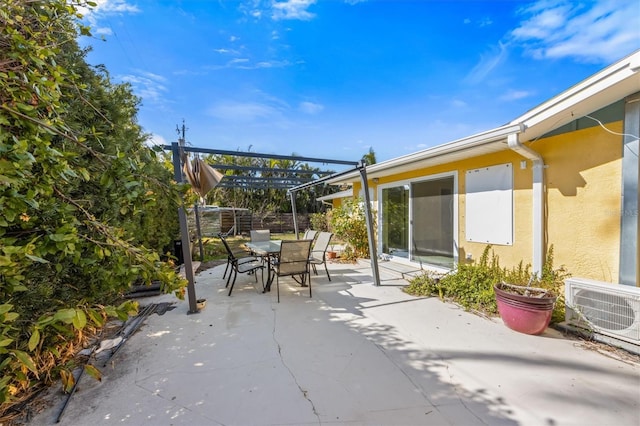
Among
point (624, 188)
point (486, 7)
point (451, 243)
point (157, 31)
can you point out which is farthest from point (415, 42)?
point (157, 31)

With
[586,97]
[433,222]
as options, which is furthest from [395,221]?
[586,97]

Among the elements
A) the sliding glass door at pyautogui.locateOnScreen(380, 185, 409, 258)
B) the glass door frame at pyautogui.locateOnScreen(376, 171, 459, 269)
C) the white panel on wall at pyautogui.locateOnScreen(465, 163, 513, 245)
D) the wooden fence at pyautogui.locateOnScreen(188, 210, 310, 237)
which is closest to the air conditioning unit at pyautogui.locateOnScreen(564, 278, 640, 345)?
the white panel on wall at pyautogui.locateOnScreen(465, 163, 513, 245)

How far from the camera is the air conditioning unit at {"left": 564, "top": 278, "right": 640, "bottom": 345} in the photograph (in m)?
2.95

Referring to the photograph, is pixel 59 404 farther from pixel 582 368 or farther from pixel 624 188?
pixel 624 188

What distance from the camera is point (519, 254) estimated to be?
469cm

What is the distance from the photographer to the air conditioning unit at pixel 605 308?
2947 millimetres

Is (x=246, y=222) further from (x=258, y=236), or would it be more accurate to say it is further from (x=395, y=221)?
(x=395, y=221)

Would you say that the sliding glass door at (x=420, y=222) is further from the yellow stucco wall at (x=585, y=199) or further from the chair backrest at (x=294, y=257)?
the chair backrest at (x=294, y=257)

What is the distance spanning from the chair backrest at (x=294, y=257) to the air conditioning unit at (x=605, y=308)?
12.5ft

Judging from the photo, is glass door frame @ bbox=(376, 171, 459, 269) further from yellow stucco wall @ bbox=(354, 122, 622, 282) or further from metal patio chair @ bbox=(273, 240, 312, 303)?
metal patio chair @ bbox=(273, 240, 312, 303)

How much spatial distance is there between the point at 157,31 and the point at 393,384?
772cm

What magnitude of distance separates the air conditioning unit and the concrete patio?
0.28 metres

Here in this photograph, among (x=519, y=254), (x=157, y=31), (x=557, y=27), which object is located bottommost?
(x=519, y=254)

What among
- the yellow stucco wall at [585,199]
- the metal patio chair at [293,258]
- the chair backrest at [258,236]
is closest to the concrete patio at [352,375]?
the metal patio chair at [293,258]
